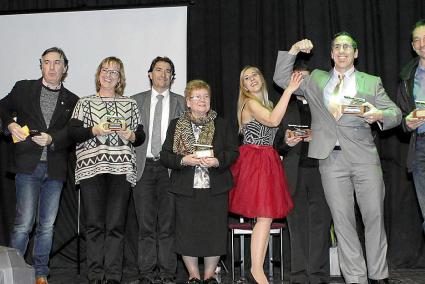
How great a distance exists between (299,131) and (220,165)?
68 cm

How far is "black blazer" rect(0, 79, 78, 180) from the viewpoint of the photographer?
14.1 ft

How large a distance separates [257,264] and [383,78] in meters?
2.57

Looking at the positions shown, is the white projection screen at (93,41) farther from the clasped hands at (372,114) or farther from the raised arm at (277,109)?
the clasped hands at (372,114)

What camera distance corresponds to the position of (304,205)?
4.58 m

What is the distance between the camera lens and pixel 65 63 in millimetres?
4570

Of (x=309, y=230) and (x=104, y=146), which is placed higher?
(x=104, y=146)

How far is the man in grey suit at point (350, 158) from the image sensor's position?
12.9 feet

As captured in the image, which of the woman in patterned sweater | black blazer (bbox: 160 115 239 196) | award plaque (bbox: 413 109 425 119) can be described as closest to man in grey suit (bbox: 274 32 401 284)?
award plaque (bbox: 413 109 425 119)

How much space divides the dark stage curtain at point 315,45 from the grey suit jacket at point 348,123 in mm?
1488

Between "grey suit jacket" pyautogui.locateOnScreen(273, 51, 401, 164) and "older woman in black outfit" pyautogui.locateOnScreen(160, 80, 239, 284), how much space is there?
65 centimetres

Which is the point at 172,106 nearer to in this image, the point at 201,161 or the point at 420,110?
the point at 201,161

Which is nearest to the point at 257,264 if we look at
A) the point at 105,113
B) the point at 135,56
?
the point at 105,113

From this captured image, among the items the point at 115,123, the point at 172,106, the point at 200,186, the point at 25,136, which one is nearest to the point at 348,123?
the point at 200,186

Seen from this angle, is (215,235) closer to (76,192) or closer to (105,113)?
(105,113)
